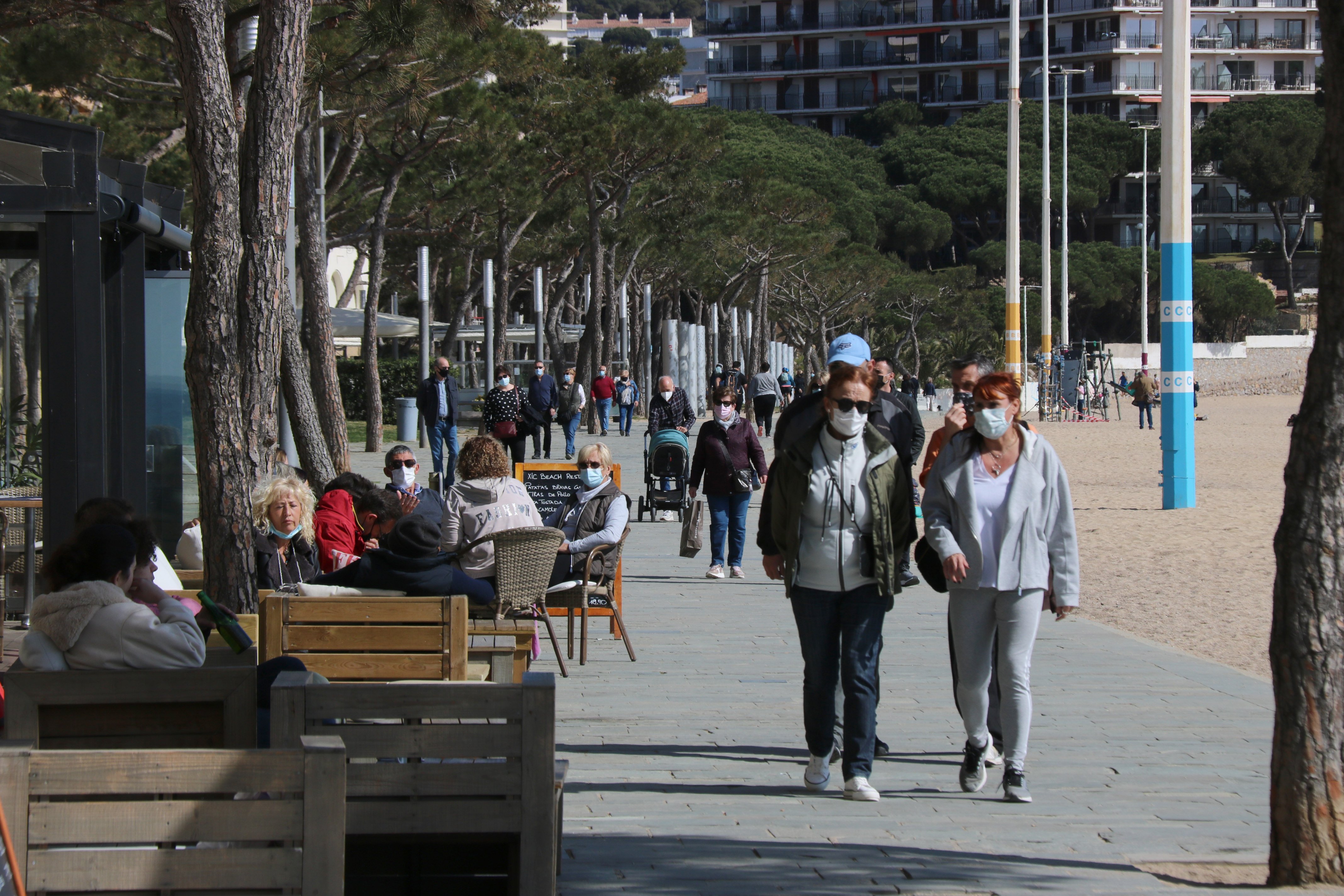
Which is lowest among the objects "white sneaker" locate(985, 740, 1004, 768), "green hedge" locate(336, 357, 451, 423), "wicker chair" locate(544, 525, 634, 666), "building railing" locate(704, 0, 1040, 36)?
"white sneaker" locate(985, 740, 1004, 768)

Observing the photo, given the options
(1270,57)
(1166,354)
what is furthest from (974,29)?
(1166,354)

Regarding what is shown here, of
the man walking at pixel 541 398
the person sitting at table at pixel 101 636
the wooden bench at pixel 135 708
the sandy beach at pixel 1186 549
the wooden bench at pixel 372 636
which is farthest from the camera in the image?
the man walking at pixel 541 398

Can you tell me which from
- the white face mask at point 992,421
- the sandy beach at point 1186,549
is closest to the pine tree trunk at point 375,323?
the sandy beach at point 1186,549

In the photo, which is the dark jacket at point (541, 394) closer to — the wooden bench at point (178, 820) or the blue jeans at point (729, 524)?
the blue jeans at point (729, 524)

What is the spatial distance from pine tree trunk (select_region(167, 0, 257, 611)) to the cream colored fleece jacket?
10.6 ft

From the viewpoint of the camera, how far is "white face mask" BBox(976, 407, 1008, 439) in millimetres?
5340

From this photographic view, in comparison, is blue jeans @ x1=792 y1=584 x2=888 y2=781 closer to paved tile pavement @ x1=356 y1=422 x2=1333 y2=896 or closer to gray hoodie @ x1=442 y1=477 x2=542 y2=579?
paved tile pavement @ x1=356 y1=422 x2=1333 y2=896

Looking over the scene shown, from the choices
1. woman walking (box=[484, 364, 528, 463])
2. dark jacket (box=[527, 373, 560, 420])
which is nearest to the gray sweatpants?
woman walking (box=[484, 364, 528, 463])

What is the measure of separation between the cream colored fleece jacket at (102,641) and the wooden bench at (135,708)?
461mm

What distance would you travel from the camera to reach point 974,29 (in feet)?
415

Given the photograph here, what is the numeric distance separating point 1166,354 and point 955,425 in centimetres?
1208

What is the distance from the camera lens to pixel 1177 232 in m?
17.3

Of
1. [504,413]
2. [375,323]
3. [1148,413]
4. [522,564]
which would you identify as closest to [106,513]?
[522,564]

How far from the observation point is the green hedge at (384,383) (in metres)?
42.8
